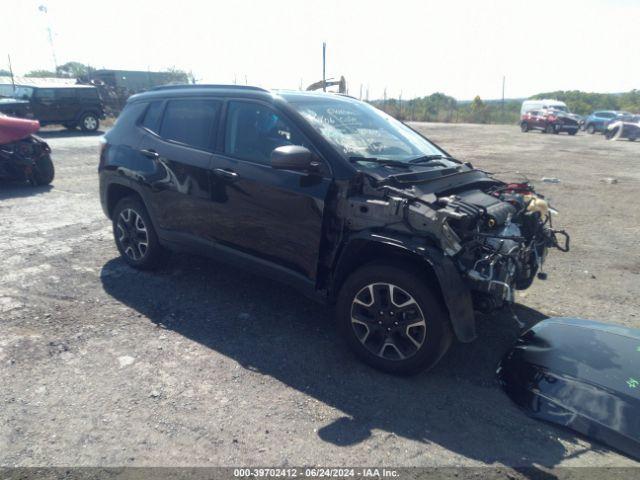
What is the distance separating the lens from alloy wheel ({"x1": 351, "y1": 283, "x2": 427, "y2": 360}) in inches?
129

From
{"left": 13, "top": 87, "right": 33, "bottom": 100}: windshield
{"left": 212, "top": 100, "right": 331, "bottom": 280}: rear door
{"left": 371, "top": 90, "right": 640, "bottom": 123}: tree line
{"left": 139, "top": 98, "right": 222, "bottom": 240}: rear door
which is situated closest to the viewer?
{"left": 212, "top": 100, "right": 331, "bottom": 280}: rear door

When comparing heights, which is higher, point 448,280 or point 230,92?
point 230,92

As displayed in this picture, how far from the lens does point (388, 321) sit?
3.38 meters

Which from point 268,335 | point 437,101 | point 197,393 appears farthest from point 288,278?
point 437,101

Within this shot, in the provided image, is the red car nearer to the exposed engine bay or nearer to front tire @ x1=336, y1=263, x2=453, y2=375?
the exposed engine bay

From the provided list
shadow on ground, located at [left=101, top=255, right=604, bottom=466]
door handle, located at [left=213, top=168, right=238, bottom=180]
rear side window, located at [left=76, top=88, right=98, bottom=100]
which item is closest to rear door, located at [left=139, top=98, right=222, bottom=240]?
door handle, located at [left=213, top=168, right=238, bottom=180]

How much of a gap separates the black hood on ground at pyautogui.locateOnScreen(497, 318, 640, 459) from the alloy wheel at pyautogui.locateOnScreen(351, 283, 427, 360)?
73 centimetres

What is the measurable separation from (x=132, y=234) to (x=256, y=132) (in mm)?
2019

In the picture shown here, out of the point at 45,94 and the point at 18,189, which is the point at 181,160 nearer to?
the point at 18,189

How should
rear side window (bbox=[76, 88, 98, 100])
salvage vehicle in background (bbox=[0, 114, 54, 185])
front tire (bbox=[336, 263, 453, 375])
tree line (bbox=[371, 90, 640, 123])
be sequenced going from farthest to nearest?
tree line (bbox=[371, 90, 640, 123]) → rear side window (bbox=[76, 88, 98, 100]) → salvage vehicle in background (bbox=[0, 114, 54, 185]) → front tire (bbox=[336, 263, 453, 375])

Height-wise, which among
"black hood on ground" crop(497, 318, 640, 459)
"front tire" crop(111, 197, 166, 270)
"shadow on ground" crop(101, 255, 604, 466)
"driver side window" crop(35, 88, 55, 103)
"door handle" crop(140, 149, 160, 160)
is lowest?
"shadow on ground" crop(101, 255, 604, 466)

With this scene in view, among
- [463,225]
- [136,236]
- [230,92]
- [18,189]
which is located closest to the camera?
[463,225]

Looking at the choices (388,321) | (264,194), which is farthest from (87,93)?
(388,321)

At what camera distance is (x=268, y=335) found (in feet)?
13.1
